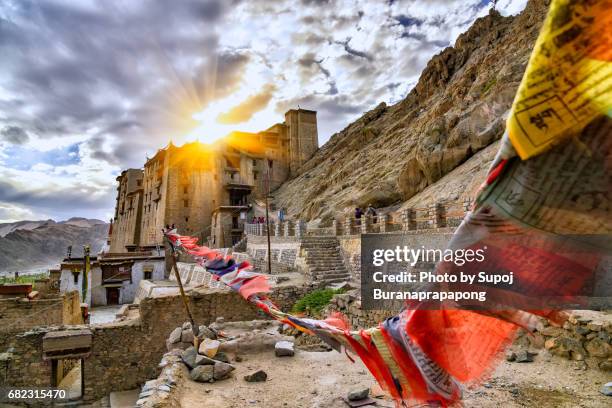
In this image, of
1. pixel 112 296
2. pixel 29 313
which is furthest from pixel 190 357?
pixel 112 296

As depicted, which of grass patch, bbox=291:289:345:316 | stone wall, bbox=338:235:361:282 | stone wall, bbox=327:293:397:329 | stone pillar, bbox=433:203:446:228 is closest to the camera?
stone wall, bbox=327:293:397:329

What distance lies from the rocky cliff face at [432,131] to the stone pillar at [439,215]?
7.18 meters

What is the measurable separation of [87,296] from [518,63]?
41523 mm

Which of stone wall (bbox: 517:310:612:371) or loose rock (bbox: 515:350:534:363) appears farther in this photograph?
loose rock (bbox: 515:350:534:363)

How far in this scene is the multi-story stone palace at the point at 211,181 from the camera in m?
44.3

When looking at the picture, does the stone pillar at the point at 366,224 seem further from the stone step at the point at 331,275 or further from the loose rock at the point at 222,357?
the loose rock at the point at 222,357

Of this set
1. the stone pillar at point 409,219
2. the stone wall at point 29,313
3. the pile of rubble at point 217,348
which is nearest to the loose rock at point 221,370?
the pile of rubble at point 217,348

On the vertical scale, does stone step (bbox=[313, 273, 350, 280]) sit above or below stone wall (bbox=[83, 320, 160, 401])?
above

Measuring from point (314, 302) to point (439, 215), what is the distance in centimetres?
637

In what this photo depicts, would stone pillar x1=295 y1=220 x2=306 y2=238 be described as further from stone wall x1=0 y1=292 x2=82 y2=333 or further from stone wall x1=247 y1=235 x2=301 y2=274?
stone wall x1=0 y1=292 x2=82 y2=333

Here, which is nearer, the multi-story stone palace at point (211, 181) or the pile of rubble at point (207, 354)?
the pile of rubble at point (207, 354)

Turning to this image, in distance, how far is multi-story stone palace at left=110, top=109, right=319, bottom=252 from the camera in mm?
44312

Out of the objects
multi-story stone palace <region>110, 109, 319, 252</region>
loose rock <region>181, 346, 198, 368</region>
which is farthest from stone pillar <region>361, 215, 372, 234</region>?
multi-story stone palace <region>110, 109, 319, 252</region>

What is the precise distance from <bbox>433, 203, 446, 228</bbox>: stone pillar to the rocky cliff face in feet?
23.5
